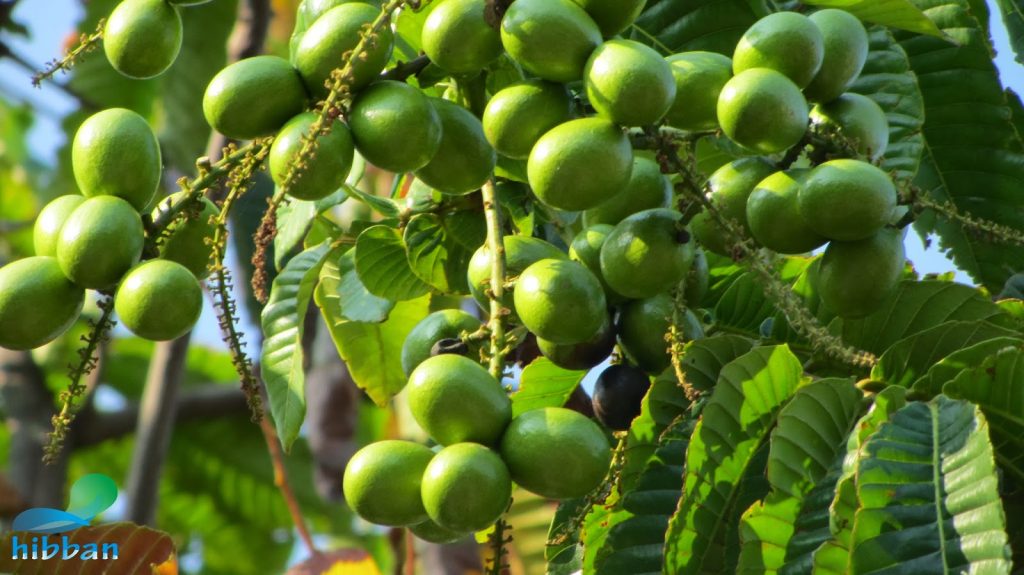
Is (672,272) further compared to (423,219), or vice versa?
(423,219)

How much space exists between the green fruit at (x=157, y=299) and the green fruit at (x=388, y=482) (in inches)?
8.7

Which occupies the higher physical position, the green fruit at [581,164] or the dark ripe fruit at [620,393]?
the green fruit at [581,164]

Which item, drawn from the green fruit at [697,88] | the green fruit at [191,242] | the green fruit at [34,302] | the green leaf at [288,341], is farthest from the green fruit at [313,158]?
the green leaf at [288,341]

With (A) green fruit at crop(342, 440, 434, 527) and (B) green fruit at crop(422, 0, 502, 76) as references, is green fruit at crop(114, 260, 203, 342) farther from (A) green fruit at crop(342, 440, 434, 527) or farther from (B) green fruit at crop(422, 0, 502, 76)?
(B) green fruit at crop(422, 0, 502, 76)

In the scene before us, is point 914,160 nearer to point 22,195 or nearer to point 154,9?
point 154,9

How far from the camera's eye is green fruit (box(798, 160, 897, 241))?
4.17 ft

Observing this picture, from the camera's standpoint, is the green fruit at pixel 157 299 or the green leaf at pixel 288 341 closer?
the green fruit at pixel 157 299

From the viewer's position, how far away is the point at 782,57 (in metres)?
1.34

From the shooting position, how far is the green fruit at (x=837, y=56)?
1.43 metres

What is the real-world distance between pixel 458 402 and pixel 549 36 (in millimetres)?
375

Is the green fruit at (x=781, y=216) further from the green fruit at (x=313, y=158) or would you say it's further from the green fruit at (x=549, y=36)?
the green fruit at (x=313, y=158)

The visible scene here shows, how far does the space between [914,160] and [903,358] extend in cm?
40

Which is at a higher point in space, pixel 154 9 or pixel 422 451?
pixel 154 9

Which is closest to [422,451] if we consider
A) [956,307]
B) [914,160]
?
[956,307]
